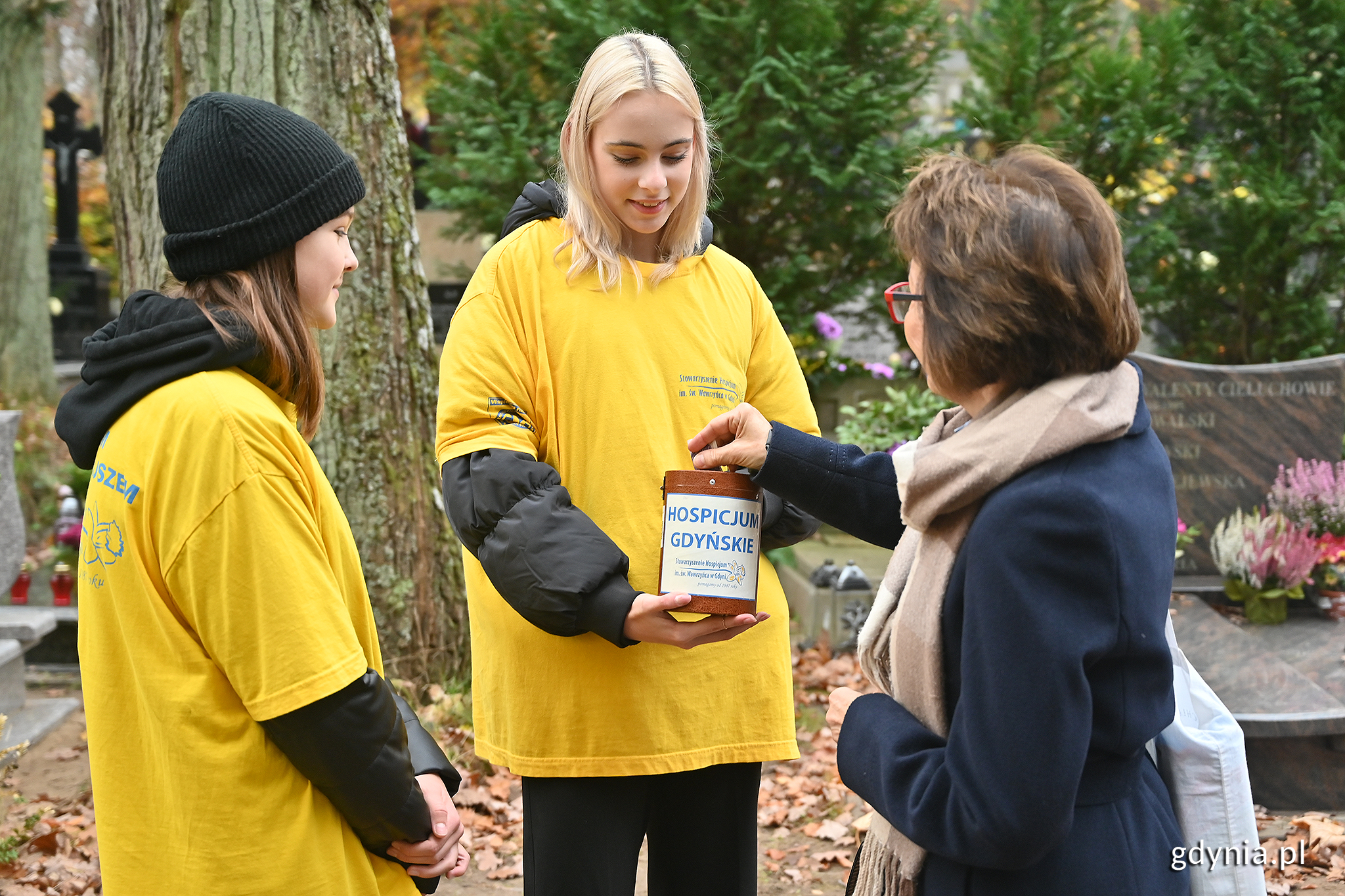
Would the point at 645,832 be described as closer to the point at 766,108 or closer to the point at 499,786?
the point at 499,786

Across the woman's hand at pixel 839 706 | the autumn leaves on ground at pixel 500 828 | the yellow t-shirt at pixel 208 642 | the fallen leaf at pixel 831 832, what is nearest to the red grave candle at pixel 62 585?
the autumn leaves on ground at pixel 500 828

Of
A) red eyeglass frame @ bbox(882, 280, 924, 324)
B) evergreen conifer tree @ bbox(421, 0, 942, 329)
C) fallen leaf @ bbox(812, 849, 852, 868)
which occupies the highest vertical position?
evergreen conifer tree @ bbox(421, 0, 942, 329)

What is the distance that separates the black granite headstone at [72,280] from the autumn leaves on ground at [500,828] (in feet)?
37.3

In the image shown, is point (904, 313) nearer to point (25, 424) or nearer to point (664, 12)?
point (664, 12)

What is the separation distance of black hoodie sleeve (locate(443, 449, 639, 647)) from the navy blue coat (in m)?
0.56

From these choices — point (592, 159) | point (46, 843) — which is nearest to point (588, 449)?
point (592, 159)

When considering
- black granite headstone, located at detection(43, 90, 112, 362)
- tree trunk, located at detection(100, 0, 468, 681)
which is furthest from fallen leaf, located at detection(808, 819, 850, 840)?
black granite headstone, located at detection(43, 90, 112, 362)

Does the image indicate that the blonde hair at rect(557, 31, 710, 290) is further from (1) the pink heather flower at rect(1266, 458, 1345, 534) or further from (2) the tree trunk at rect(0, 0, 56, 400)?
(2) the tree trunk at rect(0, 0, 56, 400)

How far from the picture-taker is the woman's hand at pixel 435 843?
1.75 meters

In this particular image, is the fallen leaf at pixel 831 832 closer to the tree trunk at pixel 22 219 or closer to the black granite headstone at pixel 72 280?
the tree trunk at pixel 22 219

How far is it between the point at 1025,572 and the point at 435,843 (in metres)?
0.99

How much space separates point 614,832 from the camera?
2229 millimetres

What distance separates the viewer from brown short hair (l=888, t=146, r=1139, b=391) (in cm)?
148

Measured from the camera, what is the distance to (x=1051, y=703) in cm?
138
